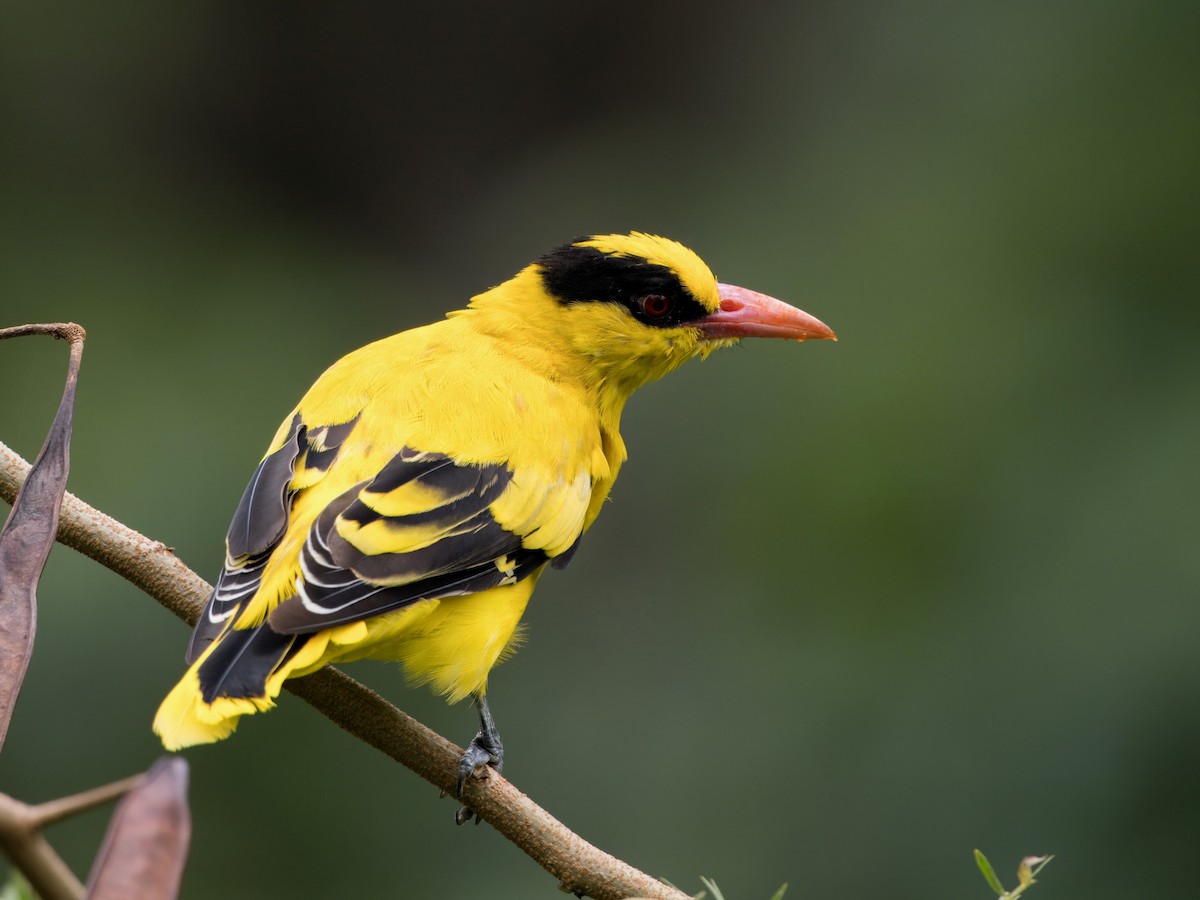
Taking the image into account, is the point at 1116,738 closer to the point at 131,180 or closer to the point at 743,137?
the point at 743,137

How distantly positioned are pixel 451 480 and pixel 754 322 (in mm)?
1110

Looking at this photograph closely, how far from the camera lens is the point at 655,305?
3545 millimetres

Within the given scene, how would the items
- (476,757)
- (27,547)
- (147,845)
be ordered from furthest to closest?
(476,757), (27,547), (147,845)

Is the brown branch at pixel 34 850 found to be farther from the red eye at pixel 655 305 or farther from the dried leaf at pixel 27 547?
Answer: the red eye at pixel 655 305

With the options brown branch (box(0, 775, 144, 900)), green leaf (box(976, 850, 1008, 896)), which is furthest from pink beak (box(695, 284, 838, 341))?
brown branch (box(0, 775, 144, 900))

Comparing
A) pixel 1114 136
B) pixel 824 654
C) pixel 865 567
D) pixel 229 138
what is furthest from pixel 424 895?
pixel 229 138

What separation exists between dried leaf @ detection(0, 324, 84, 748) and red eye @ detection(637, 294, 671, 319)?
1700 mm

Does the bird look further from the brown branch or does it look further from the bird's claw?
the brown branch

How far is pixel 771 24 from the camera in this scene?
281 inches

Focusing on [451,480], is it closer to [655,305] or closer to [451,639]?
[451,639]

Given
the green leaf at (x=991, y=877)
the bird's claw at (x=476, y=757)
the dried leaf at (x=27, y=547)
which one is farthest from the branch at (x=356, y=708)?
the green leaf at (x=991, y=877)

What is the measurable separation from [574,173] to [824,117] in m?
1.23

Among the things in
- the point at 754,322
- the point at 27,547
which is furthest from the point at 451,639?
the point at 754,322

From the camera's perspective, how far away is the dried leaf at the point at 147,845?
37.0 inches
